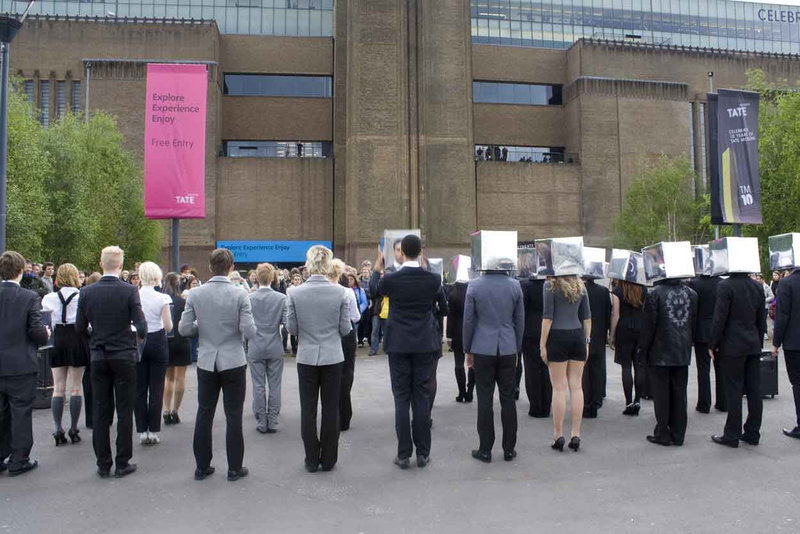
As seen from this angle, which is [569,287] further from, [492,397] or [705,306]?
[705,306]

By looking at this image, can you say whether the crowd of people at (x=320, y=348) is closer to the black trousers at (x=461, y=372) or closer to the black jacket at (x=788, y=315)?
the black jacket at (x=788, y=315)

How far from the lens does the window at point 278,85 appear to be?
39.7m

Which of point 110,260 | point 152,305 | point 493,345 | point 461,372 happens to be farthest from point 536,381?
point 110,260

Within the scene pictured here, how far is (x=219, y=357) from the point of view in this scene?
5.84 meters

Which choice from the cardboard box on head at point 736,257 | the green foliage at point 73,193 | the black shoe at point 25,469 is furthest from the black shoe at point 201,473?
the green foliage at point 73,193

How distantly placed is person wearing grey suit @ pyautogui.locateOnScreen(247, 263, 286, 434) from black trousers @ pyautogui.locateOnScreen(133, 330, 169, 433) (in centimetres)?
103

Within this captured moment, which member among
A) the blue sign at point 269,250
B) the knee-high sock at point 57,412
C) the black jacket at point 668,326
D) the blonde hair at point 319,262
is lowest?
the knee-high sock at point 57,412

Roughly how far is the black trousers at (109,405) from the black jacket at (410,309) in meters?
2.51

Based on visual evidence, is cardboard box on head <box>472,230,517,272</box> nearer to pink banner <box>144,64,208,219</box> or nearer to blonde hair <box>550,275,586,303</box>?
blonde hair <box>550,275,586,303</box>

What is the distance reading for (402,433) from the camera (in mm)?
6230

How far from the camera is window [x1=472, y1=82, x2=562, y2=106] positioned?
41.3 meters

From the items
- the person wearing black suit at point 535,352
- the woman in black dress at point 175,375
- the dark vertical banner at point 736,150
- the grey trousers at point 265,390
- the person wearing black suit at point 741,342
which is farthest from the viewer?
the dark vertical banner at point 736,150

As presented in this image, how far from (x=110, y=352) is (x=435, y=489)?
3276 mm

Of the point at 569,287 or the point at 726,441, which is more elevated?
the point at 569,287
